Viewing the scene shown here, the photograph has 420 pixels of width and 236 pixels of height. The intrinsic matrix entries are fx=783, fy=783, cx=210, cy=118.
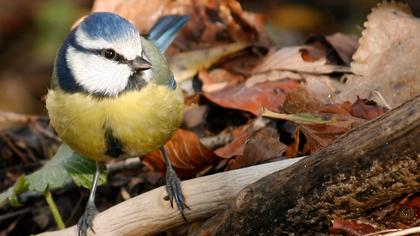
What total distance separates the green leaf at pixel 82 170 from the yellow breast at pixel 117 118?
26 cm

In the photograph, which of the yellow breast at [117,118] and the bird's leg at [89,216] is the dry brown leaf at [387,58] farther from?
the bird's leg at [89,216]

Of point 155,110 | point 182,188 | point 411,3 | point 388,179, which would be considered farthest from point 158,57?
point 411,3

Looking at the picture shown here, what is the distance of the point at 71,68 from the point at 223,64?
4.40 feet

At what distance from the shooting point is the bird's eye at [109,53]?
2717 mm

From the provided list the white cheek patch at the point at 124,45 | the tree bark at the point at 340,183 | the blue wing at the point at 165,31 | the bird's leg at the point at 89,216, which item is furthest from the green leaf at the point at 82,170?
the tree bark at the point at 340,183

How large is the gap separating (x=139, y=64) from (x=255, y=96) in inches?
36.1

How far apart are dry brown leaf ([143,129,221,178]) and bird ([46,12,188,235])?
224 mm

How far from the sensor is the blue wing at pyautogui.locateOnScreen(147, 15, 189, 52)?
3757mm

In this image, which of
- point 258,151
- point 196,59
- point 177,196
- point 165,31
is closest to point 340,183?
point 177,196

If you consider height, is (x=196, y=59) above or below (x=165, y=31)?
below

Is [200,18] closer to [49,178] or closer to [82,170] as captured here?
[82,170]

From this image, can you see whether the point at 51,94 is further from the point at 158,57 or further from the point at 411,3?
the point at 411,3

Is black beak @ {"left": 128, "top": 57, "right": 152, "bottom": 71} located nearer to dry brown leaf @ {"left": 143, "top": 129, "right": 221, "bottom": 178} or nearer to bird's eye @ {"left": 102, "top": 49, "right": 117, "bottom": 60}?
bird's eye @ {"left": 102, "top": 49, "right": 117, "bottom": 60}

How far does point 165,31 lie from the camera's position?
12.5 feet
